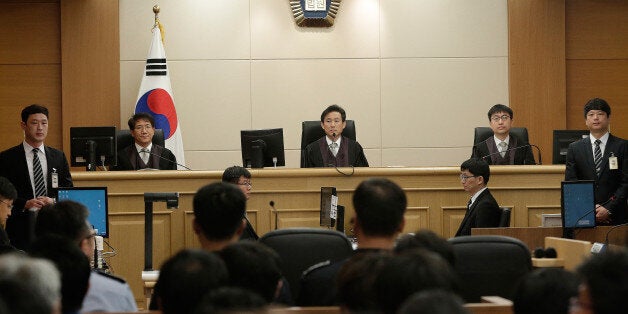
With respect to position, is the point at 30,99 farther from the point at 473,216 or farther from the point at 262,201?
the point at 473,216

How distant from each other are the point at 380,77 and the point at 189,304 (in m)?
7.98

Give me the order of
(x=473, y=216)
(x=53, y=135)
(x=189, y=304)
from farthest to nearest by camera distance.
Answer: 1. (x=53, y=135)
2. (x=473, y=216)
3. (x=189, y=304)

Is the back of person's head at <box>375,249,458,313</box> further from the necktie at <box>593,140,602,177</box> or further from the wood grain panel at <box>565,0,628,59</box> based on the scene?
the wood grain panel at <box>565,0,628,59</box>

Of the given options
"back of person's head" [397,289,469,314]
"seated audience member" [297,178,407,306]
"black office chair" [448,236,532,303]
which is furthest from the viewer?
"black office chair" [448,236,532,303]

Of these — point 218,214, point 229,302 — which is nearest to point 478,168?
point 218,214

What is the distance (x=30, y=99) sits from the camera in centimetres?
978

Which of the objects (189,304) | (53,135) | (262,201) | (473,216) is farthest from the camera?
(53,135)

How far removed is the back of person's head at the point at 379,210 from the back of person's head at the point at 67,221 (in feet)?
3.58

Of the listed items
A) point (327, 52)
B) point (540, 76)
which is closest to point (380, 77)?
point (327, 52)

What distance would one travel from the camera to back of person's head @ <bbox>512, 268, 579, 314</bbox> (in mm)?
2283

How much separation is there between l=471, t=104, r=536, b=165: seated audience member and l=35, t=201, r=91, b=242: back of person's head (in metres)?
5.00

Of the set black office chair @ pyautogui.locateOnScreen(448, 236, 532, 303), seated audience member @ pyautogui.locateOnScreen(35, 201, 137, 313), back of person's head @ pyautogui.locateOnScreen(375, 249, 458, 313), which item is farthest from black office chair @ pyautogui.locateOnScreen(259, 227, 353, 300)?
back of person's head @ pyautogui.locateOnScreen(375, 249, 458, 313)

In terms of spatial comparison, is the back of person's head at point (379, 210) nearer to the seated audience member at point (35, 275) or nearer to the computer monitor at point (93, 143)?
the seated audience member at point (35, 275)

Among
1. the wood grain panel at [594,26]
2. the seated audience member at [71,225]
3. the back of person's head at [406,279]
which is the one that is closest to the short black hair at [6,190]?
the seated audience member at [71,225]
